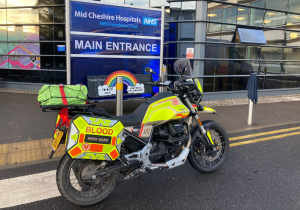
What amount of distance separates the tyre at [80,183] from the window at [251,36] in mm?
9626

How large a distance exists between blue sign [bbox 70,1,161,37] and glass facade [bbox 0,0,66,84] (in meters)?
5.57

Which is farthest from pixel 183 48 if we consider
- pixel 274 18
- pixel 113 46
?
pixel 274 18

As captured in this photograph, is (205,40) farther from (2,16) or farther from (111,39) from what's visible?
(2,16)

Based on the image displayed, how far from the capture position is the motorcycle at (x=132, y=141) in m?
2.77

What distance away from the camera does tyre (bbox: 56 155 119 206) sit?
9.29 feet

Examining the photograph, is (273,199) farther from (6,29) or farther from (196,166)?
(6,29)

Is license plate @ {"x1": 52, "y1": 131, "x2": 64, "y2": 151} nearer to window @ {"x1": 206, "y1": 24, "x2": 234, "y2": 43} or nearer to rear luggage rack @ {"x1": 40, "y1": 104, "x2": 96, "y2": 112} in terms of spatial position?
rear luggage rack @ {"x1": 40, "y1": 104, "x2": 96, "y2": 112}

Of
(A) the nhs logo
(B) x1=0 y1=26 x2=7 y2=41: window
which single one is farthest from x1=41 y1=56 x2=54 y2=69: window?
(A) the nhs logo

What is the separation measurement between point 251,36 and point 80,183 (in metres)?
10.5

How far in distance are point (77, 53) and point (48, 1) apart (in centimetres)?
671

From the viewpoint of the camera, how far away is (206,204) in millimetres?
3131

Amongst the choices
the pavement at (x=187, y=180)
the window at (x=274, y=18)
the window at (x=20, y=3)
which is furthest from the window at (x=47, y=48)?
the window at (x=274, y=18)

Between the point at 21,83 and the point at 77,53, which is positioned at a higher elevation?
the point at 77,53

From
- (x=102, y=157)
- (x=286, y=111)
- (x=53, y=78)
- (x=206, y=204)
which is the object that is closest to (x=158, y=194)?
(x=206, y=204)
